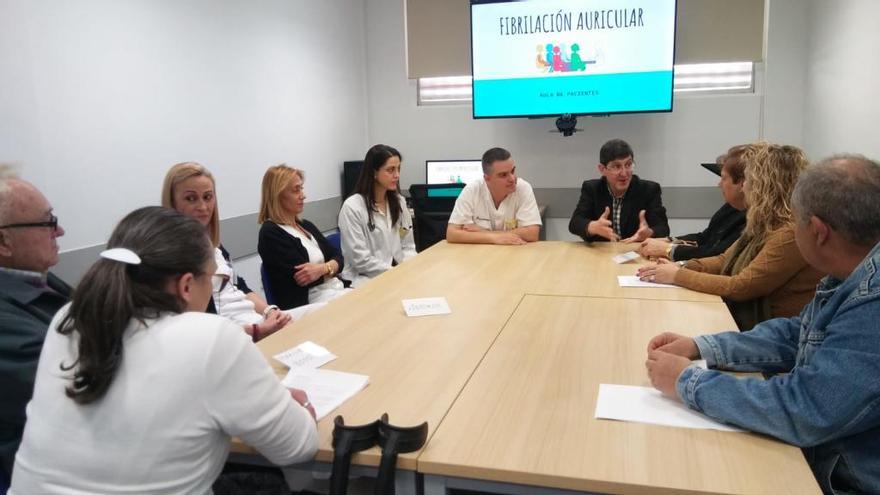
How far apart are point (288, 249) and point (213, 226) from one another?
449 millimetres

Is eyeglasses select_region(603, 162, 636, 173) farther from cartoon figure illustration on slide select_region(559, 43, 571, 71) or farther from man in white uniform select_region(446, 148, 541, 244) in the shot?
cartoon figure illustration on slide select_region(559, 43, 571, 71)

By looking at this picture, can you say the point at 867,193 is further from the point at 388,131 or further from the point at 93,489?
the point at 388,131

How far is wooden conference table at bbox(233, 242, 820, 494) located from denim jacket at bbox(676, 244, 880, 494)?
57mm

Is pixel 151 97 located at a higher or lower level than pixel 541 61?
lower

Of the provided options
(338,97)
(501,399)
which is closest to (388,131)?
(338,97)

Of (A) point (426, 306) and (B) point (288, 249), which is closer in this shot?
(A) point (426, 306)

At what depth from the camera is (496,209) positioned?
12.8 feet

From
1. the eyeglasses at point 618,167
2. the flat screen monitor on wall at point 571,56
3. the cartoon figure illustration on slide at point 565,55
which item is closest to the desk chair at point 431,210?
the flat screen monitor on wall at point 571,56

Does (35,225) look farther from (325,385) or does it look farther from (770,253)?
(770,253)

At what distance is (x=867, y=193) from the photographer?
125 centimetres

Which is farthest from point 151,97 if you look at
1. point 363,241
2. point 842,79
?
point 842,79

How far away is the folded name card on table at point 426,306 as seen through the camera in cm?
226

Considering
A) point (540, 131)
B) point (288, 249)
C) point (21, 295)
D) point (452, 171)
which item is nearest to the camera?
point (21, 295)

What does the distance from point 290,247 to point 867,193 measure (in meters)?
2.38
